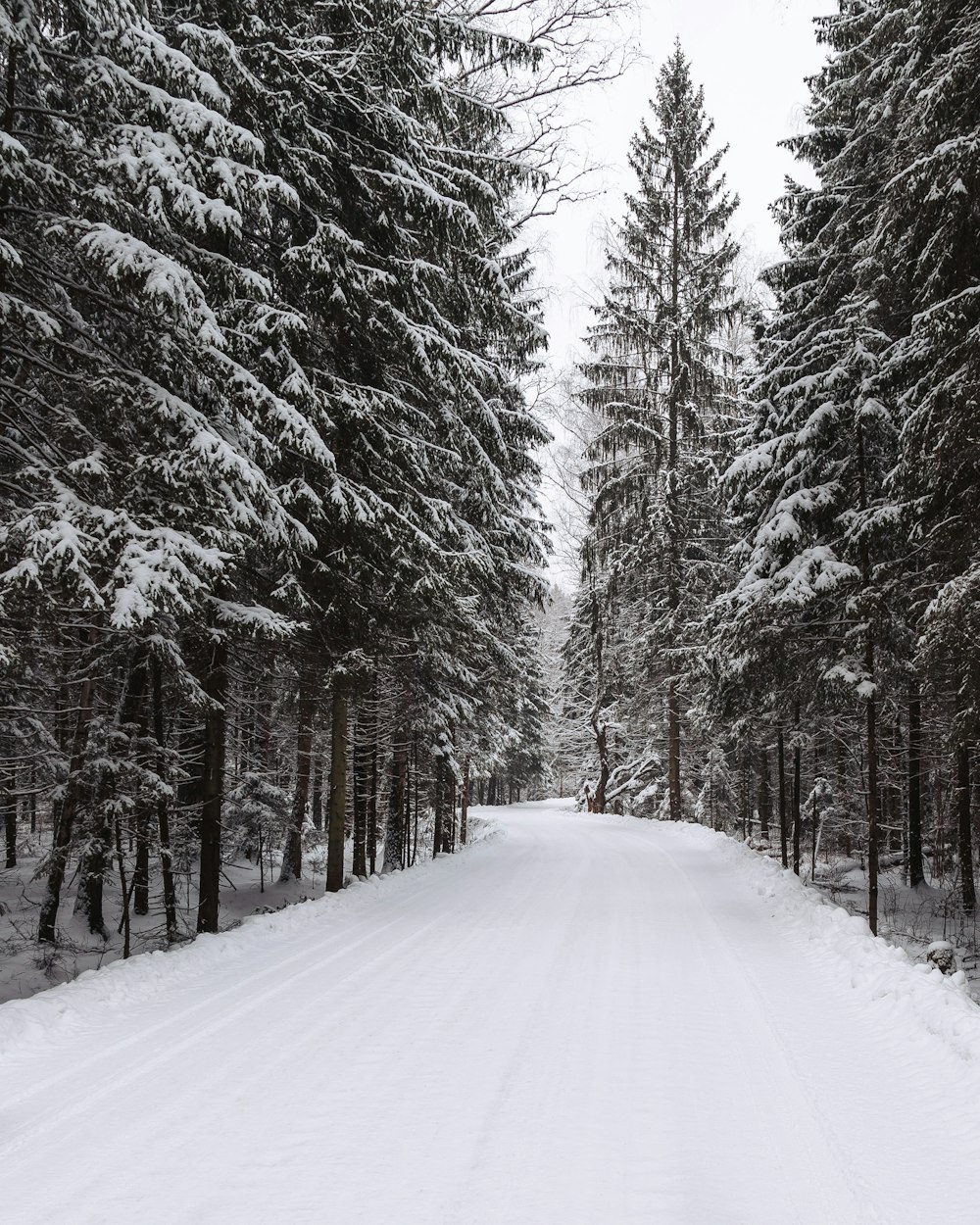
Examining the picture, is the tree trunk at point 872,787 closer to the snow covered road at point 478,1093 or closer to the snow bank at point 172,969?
the snow covered road at point 478,1093

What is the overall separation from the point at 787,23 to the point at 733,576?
16458 millimetres

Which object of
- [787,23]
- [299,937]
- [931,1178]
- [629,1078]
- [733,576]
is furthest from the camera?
[733,576]

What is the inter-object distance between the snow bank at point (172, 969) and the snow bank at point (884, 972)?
17.0 ft

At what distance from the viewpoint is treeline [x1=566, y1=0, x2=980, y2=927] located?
26.0 ft

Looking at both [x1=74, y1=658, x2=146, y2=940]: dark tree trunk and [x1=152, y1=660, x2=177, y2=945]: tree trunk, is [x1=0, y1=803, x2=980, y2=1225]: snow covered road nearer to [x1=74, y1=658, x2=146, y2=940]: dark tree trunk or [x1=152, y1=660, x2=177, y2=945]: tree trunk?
[x1=152, y1=660, x2=177, y2=945]: tree trunk

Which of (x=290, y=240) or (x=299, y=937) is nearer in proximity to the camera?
(x=299, y=937)

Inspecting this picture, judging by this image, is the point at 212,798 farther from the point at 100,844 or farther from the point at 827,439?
the point at 827,439

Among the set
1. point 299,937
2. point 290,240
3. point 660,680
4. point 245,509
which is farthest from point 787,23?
point 660,680

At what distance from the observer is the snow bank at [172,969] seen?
5.17 m

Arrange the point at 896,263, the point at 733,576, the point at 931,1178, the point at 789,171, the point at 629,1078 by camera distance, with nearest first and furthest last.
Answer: the point at 931,1178, the point at 629,1078, the point at 896,263, the point at 789,171, the point at 733,576

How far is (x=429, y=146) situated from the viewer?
970cm

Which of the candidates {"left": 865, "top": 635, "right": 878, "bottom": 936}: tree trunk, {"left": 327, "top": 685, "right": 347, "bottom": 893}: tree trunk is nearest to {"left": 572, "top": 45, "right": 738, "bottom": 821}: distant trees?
{"left": 865, "top": 635, "right": 878, "bottom": 936}: tree trunk

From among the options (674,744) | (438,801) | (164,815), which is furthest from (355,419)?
(674,744)

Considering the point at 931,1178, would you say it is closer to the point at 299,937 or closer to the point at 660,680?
the point at 299,937
